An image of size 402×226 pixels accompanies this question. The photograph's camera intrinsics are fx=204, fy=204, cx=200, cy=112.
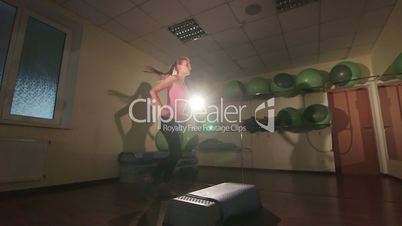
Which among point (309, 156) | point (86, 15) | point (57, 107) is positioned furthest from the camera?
point (309, 156)

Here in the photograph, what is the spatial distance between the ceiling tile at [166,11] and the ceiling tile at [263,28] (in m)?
0.99

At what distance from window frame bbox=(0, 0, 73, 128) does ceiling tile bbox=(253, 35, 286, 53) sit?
3.01 meters

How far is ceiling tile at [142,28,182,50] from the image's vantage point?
329 centimetres

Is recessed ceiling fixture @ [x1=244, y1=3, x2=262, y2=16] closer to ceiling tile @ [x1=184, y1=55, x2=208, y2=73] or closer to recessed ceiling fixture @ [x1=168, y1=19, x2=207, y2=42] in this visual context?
recessed ceiling fixture @ [x1=168, y1=19, x2=207, y2=42]

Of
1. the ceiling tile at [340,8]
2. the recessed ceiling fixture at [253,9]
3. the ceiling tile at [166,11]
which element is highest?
the ceiling tile at [340,8]

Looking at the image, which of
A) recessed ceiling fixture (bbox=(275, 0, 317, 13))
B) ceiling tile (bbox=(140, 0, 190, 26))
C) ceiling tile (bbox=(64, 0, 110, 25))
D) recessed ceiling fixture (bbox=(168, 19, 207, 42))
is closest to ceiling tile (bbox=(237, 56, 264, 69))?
recessed ceiling fixture (bbox=(168, 19, 207, 42))


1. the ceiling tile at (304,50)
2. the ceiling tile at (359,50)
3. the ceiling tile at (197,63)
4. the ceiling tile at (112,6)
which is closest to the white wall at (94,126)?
the ceiling tile at (112,6)

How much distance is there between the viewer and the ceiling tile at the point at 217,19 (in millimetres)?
2758

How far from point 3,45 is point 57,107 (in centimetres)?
82

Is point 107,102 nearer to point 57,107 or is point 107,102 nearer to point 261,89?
point 57,107

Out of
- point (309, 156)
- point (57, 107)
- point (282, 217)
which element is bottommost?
point (282, 217)

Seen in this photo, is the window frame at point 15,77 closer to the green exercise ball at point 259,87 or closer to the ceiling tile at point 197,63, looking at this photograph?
the ceiling tile at point 197,63

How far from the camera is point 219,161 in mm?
4840

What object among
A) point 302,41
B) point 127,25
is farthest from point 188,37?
point 302,41
